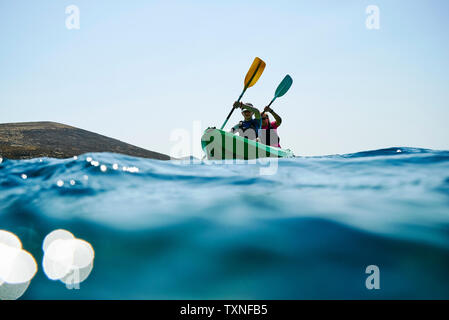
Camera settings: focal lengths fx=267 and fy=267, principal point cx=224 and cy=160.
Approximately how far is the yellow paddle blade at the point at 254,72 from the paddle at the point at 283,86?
129 cm

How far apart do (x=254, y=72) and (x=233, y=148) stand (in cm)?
363

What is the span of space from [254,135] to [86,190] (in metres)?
6.37

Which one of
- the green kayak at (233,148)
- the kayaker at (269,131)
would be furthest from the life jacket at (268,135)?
the green kayak at (233,148)

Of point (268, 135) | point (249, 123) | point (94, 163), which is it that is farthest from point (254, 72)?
point (94, 163)

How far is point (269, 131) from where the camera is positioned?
9531 millimetres

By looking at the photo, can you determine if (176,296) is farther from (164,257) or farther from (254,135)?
(254,135)

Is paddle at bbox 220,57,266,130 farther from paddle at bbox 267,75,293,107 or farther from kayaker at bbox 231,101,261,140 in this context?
paddle at bbox 267,75,293,107

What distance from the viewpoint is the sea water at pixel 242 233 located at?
159 cm

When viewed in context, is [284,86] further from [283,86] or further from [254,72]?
[254,72]

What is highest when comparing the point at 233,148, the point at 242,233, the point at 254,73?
the point at 254,73

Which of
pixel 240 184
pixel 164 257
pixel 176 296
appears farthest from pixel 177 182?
pixel 176 296

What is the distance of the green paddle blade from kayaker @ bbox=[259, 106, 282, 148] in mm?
1002

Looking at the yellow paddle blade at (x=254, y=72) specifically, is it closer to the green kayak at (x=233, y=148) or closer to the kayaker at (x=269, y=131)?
the kayaker at (x=269, y=131)

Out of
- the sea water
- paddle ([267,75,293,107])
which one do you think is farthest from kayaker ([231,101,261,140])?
the sea water
